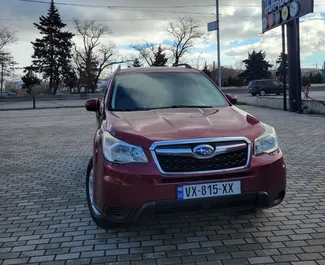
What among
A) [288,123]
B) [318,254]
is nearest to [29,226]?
[318,254]

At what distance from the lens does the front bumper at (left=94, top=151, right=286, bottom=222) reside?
3.13 m

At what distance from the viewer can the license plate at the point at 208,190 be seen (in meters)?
3.15

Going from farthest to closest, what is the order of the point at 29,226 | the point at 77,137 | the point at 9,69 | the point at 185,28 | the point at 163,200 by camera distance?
the point at 185,28 → the point at 9,69 → the point at 77,137 → the point at 29,226 → the point at 163,200

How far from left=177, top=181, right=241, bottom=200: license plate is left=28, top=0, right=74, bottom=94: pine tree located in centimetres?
5800

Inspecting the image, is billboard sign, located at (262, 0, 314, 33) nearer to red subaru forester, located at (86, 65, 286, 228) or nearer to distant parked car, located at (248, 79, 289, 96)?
red subaru forester, located at (86, 65, 286, 228)

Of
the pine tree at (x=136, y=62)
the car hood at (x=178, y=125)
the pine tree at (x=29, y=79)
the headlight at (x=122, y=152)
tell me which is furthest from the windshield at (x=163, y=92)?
the pine tree at (x=29, y=79)

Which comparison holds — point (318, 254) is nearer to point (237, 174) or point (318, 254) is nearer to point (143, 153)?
point (237, 174)

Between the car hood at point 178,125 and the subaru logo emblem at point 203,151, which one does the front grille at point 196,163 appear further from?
the car hood at point 178,125

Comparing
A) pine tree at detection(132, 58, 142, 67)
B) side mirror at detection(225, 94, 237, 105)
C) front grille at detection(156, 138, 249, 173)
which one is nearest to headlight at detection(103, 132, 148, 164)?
front grille at detection(156, 138, 249, 173)

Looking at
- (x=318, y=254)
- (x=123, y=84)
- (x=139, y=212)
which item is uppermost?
(x=123, y=84)

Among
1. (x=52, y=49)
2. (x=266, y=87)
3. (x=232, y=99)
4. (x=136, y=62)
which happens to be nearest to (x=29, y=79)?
(x=52, y=49)

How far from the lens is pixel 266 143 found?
356 cm

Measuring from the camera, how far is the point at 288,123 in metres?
13.2

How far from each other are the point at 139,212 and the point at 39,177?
3.63 m
